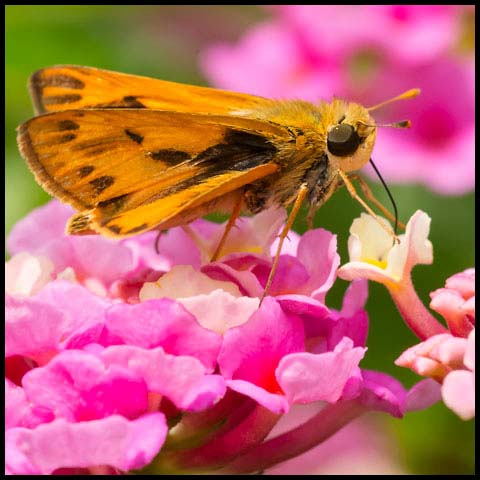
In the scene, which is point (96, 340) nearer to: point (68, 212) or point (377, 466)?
point (68, 212)

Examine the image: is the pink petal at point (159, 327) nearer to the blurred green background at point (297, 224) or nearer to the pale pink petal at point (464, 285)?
the pale pink petal at point (464, 285)

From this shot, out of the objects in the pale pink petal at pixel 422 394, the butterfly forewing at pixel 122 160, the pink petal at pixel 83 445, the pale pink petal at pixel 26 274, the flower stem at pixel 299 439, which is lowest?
the flower stem at pixel 299 439

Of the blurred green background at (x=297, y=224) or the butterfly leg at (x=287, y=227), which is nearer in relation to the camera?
the butterfly leg at (x=287, y=227)

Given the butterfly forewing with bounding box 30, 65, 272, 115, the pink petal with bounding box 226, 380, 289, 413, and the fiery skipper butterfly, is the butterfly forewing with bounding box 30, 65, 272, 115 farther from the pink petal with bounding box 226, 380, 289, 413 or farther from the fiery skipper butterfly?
the pink petal with bounding box 226, 380, 289, 413

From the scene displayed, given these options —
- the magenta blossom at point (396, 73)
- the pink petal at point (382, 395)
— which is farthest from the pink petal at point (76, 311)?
the magenta blossom at point (396, 73)

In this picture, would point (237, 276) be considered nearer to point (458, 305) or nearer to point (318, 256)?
point (318, 256)

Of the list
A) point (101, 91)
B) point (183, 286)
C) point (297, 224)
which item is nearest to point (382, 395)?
point (183, 286)
